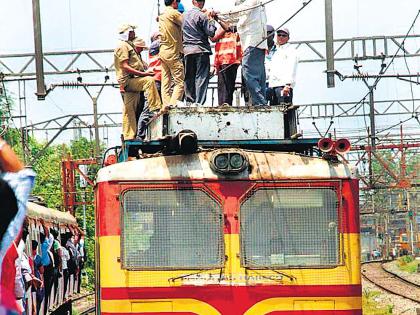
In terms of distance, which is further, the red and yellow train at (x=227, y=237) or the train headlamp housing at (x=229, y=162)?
the train headlamp housing at (x=229, y=162)

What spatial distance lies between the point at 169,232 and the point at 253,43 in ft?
8.74

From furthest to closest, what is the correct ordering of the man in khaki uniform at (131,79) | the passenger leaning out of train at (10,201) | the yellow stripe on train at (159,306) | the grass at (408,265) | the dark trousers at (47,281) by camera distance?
the grass at (408,265) → the dark trousers at (47,281) → the man in khaki uniform at (131,79) → the yellow stripe on train at (159,306) → the passenger leaning out of train at (10,201)

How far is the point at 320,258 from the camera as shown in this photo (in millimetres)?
9125

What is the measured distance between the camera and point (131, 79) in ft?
39.2

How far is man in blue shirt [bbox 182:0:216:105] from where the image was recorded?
10781 millimetres

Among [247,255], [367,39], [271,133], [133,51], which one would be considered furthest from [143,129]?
[367,39]

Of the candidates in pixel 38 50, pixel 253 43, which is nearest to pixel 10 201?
pixel 253 43

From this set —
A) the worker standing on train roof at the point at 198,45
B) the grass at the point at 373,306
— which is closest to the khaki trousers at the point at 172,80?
the worker standing on train roof at the point at 198,45

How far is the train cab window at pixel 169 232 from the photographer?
9.05 m

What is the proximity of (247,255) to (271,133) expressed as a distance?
51.2 inches

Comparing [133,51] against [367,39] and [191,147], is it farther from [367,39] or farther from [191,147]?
[367,39]

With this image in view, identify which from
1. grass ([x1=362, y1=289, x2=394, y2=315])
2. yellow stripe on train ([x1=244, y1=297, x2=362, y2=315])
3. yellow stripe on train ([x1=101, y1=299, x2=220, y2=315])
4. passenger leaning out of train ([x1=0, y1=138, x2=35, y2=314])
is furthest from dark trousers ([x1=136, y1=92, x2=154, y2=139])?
grass ([x1=362, y1=289, x2=394, y2=315])

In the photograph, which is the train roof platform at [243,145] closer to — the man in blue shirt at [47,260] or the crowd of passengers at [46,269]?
the crowd of passengers at [46,269]

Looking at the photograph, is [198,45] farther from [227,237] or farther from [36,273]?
[36,273]
